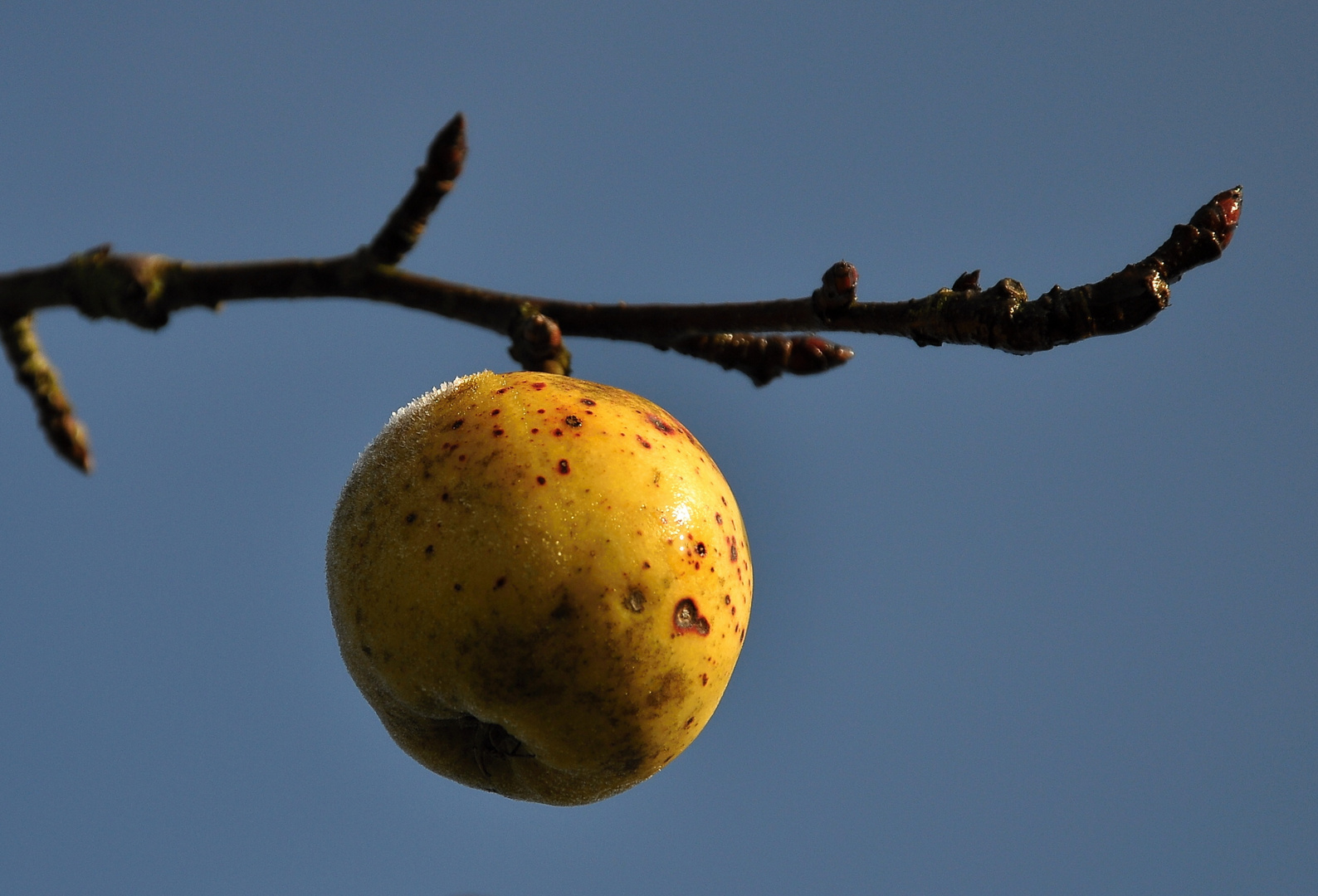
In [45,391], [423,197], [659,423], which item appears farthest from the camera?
[45,391]

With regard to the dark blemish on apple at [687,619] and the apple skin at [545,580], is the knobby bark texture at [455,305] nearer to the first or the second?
the apple skin at [545,580]

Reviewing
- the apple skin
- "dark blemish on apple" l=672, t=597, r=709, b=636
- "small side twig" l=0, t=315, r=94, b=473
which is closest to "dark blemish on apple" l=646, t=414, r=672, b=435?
the apple skin

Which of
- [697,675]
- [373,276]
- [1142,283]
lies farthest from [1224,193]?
[373,276]

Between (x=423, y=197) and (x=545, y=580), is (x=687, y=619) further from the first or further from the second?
(x=423, y=197)

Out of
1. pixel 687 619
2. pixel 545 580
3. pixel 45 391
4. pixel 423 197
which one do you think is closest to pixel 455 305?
pixel 423 197

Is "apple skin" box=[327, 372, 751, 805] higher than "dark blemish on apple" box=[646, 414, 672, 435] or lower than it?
lower

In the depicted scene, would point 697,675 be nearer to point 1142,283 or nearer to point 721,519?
point 721,519

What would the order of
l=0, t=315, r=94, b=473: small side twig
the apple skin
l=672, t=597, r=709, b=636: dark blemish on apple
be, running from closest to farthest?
1. the apple skin
2. l=672, t=597, r=709, b=636: dark blemish on apple
3. l=0, t=315, r=94, b=473: small side twig

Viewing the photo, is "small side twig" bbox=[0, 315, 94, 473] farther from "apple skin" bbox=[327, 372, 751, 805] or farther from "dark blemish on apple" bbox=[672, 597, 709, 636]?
"dark blemish on apple" bbox=[672, 597, 709, 636]
